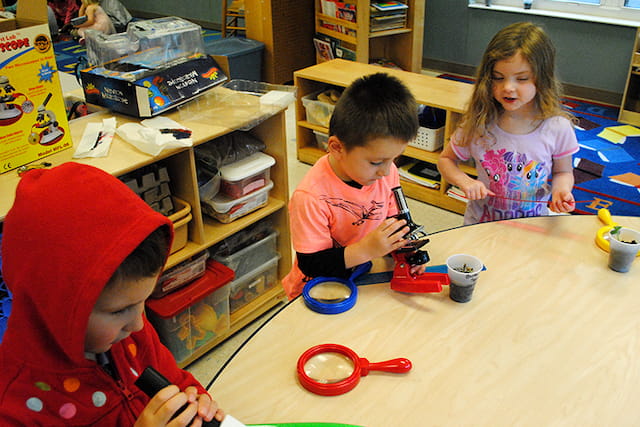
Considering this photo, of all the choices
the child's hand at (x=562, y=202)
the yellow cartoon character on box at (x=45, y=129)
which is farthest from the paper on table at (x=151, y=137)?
the child's hand at (x=562, y=202)

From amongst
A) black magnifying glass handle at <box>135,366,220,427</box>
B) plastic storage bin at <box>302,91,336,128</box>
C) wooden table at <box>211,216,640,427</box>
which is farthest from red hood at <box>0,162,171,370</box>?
plastic storage bin at <box>302,91,336,128</box>

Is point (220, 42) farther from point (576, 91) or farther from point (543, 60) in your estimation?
point (543, 60)

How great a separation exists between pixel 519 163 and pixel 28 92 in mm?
1437

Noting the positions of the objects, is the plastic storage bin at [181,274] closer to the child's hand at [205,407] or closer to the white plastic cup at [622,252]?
the child's hand at [205,407]

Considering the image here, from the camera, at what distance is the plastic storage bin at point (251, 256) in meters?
2.09

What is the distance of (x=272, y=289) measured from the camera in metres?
2.34

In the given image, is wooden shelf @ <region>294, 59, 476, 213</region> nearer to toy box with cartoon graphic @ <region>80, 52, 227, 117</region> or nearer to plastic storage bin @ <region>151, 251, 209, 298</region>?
toy box with cartoon graphic @ <region>80, 52, 227, 117</region>

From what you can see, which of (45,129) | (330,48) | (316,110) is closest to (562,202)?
(45,129)

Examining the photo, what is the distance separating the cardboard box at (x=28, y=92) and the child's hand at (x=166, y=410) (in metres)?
1.05

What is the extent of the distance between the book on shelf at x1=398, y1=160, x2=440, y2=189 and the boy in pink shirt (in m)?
1.69

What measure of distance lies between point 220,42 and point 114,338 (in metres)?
4.01

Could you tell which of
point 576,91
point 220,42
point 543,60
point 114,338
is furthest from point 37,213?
point 576,91

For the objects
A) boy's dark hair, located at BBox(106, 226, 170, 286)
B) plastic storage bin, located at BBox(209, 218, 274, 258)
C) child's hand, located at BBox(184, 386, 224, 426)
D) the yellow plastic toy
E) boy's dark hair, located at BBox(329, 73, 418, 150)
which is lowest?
plastic storage bin, located at BBox(209, 218, 274, 258)

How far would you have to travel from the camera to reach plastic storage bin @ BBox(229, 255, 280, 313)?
2.18m
